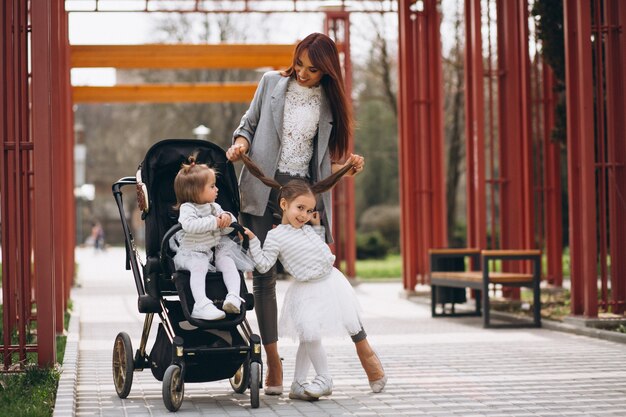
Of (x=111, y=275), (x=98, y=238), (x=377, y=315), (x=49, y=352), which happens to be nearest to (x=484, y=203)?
(x=377, y=315)

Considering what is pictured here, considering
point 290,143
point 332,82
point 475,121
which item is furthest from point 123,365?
point 475,121

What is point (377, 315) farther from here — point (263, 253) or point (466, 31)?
point (263, 253)

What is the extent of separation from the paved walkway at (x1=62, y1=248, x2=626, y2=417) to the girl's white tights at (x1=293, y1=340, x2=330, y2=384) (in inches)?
6.5

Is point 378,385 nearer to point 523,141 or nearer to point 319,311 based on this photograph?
point 319,311

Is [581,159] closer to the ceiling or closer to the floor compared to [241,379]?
closer to the ceiling

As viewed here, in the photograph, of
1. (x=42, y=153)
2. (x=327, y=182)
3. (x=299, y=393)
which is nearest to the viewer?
(x=299, y=393)

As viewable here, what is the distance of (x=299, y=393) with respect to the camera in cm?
644

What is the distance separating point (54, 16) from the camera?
10.1m

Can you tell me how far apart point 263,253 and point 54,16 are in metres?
4.47

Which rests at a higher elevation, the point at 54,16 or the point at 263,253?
the point at 54,16

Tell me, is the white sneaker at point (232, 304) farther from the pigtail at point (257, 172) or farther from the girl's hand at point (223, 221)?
the pigtail at point (257, 172)

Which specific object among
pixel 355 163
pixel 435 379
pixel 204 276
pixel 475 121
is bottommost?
pixel 435 379

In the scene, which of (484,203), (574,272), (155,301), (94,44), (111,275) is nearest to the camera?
(155,301)

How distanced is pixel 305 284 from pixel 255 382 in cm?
72
